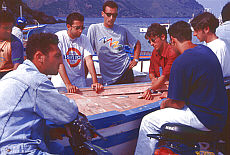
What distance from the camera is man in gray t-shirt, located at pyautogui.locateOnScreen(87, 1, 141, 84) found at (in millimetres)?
4195

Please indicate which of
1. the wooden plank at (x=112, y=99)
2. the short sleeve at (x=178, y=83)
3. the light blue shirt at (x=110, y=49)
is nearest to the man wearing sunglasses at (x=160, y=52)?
the wooden plank at (x=112, y=99)

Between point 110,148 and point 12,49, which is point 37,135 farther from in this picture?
point 12,49

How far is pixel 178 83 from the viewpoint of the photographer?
222cm

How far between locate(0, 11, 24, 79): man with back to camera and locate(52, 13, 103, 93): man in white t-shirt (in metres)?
0.64

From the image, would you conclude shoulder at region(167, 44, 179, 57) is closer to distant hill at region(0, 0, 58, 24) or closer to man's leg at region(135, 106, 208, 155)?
man's leg at region(135, 106, 208, 155)

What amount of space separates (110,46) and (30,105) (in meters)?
2.86

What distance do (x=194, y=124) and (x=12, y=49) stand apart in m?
2.77

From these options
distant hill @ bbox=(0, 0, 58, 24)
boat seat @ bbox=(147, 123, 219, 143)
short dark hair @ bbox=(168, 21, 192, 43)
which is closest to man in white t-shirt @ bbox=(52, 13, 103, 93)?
short dark hair @ bbox=(168, 21, 192, 43)

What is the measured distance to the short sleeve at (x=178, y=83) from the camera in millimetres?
2199

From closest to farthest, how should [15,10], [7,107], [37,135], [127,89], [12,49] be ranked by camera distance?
[7,107] → [37,135] → [12,49] → [127,89] → [15,10]

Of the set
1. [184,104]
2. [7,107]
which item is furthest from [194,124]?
[7,107]

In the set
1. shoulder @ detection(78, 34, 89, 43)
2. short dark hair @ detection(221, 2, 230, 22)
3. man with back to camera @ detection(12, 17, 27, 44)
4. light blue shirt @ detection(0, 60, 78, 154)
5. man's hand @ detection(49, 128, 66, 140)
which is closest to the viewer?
light blue shirt @ detection(0, 60, 78, 154)

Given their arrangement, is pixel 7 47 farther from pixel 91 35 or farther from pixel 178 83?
pixel 178 83

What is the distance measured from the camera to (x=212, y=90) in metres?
2.17
